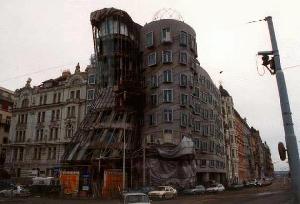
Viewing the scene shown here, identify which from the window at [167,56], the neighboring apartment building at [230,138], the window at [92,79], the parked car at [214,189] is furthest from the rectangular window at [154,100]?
the neighboring apartment building at [230,138]

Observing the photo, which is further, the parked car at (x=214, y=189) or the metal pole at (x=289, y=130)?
the parked car at (x=214, y=189)

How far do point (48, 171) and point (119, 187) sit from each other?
25.0 meters

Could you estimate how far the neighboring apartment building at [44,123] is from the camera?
66000 mm

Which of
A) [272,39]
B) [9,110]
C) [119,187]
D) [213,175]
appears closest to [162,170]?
[119,187]

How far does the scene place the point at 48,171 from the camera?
6550 centimetres

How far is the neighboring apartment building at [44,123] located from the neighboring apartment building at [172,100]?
1593cm

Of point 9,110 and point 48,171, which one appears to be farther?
point 9,110

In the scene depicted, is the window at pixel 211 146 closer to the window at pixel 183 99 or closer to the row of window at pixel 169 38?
the window at pixel 183 99

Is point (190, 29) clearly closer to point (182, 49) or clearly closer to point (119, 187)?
point (182, 49)

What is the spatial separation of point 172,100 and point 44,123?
29866 millimetres

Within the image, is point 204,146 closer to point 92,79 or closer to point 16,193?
point 92,79

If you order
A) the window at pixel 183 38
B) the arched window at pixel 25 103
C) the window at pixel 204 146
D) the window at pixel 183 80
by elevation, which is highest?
the window at pixel 183 38

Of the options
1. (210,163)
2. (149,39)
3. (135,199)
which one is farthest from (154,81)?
(135,199)

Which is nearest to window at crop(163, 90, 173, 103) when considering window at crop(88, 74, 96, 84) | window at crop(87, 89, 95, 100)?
window at crop(87, 89, 95, 100)
